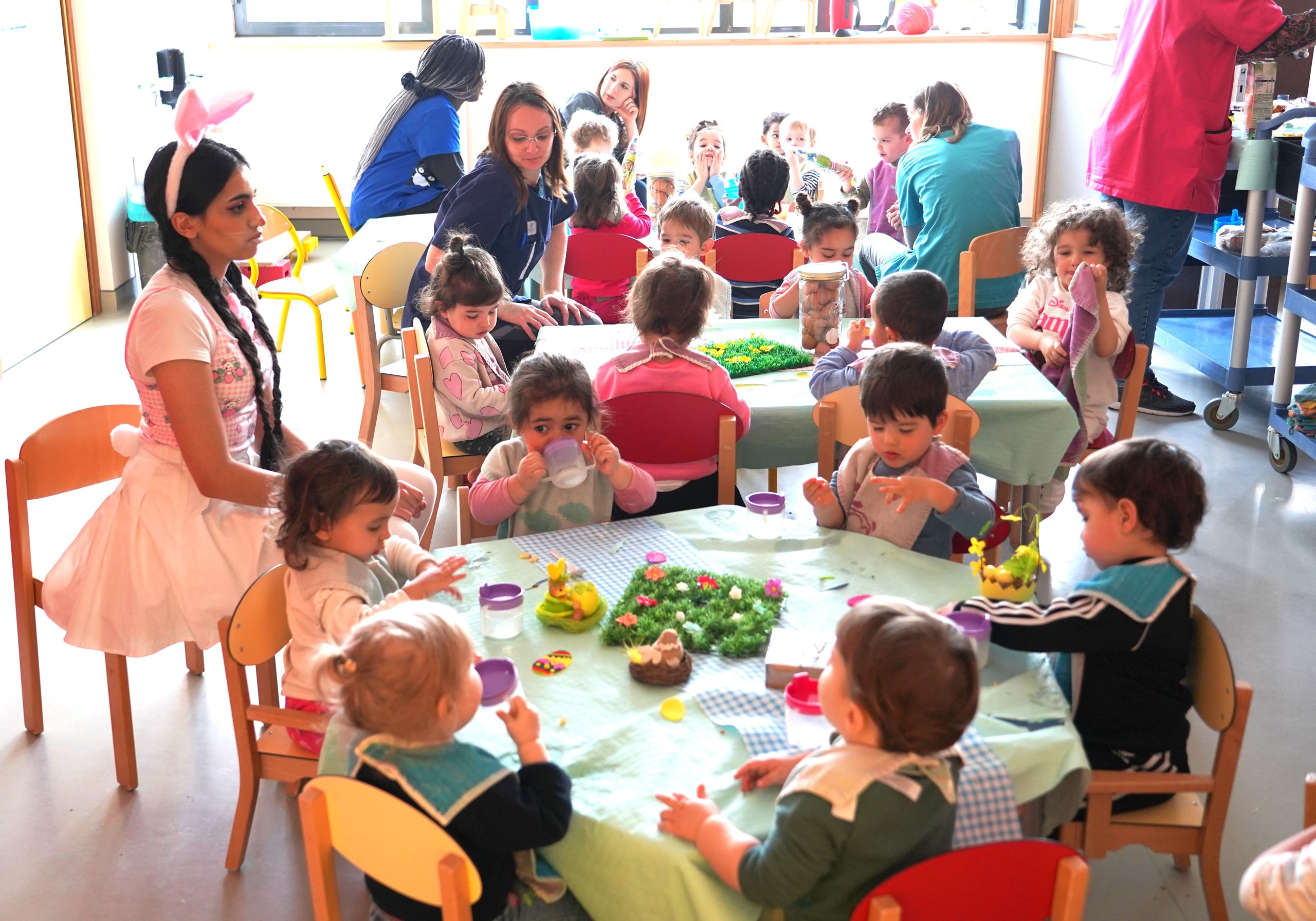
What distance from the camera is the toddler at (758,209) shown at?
4207 mm

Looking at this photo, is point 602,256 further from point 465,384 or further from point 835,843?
point 835,843

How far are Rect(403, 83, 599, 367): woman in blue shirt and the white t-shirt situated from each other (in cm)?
137

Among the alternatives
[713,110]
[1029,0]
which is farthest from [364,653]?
[1029,0]

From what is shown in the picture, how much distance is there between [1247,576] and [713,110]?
500cm

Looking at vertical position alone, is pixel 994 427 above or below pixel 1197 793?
above

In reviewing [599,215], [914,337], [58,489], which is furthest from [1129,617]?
[599,215]

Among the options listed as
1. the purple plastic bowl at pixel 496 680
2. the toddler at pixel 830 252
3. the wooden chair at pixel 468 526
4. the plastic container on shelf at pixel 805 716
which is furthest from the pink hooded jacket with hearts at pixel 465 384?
the plastic container on shelf at pixel 805 716

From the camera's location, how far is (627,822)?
1483mm

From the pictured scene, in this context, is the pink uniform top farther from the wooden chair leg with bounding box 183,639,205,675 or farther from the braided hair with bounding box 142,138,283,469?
the wooden chair leg with bounding box 183,639,205,675

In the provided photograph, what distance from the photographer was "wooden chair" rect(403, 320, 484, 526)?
3.11 meters

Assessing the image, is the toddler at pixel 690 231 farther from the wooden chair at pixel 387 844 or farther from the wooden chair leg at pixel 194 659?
the wooden chair at pixel 387 844

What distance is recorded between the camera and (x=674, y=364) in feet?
9.16

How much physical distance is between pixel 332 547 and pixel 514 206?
1989 mm

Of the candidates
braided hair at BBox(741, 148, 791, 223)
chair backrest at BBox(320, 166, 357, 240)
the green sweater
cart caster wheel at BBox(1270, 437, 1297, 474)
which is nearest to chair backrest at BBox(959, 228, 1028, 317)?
braided hair at BBox(741, 148, 791, 223)
